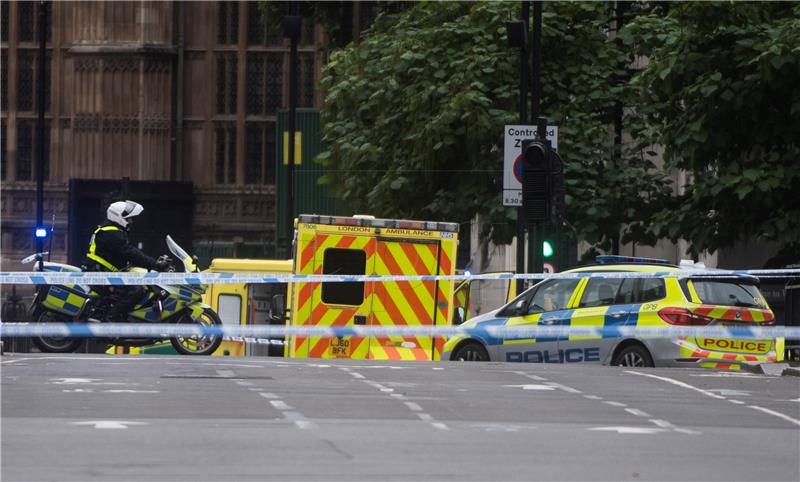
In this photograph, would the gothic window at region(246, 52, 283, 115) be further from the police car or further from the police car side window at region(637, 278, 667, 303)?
the police car side window at region(637, 278, 667, 303)

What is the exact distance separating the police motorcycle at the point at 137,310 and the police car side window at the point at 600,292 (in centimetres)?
427

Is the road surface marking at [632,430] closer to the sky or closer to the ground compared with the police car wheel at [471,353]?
closer to the ground

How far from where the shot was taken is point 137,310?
20938mm

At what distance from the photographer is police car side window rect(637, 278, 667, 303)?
19.0m

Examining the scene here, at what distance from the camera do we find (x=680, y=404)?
1364 cm

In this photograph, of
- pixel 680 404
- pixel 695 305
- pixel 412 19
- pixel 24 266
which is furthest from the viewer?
pixel 24 266

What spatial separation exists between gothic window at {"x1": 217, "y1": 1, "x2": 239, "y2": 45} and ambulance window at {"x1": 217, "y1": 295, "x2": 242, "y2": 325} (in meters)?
33.5

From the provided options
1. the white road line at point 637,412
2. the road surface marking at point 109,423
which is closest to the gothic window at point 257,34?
the white road line at point 637,412

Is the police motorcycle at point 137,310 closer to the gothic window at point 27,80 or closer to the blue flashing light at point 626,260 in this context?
the blue flashing light at point 626,260

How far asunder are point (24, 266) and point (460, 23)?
28.4 meters

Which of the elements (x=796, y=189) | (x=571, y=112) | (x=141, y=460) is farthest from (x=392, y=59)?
(x=141, y=460)

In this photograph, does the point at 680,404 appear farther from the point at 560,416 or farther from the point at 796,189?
Result: the point at 796,189

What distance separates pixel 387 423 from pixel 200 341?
9.64m

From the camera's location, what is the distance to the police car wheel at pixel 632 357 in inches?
748
